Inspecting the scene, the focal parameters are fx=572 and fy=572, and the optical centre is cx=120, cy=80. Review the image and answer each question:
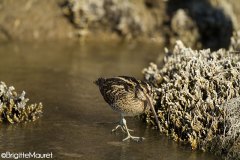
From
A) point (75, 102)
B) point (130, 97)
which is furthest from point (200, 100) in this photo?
point (75, 102)

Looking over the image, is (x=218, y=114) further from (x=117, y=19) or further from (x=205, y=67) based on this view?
(x=117, y=19)

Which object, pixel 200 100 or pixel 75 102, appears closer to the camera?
pixel 200 100

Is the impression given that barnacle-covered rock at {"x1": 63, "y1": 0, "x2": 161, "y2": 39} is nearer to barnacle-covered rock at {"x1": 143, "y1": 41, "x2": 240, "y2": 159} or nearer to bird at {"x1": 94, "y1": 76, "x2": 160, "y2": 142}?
barnacle-covered rock at {"x1": 143, "y1": 41, "x2": 240, "y2": 159}

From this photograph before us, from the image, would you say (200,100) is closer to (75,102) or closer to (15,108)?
(75,102)

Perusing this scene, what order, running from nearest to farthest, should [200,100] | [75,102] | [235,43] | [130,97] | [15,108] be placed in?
[130,97] < [200,100] < [15,108] < [75,102] < [235,43]

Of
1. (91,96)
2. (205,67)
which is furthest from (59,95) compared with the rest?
(205,67)

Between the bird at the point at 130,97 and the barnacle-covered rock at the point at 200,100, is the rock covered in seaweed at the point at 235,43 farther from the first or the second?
the bird at the point at 130,97

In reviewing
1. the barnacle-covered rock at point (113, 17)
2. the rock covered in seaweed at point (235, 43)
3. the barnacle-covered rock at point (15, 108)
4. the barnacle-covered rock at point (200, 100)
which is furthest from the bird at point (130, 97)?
the barnacle-covered rock at point (113, 17)

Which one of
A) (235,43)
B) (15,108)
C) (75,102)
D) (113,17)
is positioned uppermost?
(113,17)
